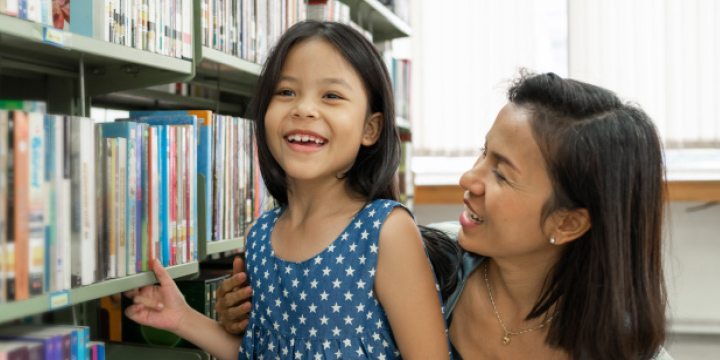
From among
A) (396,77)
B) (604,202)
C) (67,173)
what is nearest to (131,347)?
(67,173)

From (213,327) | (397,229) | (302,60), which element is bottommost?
(213,327)

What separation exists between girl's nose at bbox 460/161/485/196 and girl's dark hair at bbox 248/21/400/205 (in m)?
0.15

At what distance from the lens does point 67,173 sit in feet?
3.18

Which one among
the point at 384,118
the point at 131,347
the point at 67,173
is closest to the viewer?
the point at 67,173

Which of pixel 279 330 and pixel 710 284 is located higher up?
pixel 279 330

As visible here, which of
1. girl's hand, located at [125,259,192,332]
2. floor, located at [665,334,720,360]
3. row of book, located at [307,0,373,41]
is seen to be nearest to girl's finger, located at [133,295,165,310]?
girl's hand, located at [125,259,192,332]

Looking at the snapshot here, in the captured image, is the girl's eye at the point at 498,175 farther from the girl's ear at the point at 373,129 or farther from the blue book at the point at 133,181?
the blue book at the point at 133,181

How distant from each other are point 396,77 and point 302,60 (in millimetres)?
1844

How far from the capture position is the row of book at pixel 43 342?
0.92m

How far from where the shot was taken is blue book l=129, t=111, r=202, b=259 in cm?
133

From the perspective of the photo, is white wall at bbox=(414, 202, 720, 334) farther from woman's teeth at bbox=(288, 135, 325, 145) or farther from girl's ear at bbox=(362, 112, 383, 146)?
woman's teeth at bbox=(288, 135, 325, 145)

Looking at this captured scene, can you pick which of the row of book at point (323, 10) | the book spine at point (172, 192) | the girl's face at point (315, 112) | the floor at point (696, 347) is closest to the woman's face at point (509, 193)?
the girl's face at point (315, 112)

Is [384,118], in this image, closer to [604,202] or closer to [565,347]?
[604,202]

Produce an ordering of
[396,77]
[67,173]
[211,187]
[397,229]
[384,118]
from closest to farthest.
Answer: [67,173]
[397,229]
[384,118]
[211,187]
[396,77]
